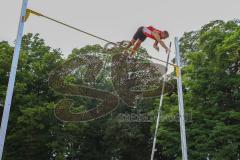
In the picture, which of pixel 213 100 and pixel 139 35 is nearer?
pixel 139 35

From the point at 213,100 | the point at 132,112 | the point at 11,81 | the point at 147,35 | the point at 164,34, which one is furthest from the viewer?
the point at 132,112

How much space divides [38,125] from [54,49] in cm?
681

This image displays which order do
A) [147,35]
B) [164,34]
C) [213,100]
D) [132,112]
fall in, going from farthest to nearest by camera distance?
[132,112] < [213,100] < [164,34] < [147,35]

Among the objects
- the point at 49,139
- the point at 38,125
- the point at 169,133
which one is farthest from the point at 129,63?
the point at 49,139

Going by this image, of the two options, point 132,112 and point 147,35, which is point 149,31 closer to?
point 147,35

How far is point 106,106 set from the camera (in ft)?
68.7

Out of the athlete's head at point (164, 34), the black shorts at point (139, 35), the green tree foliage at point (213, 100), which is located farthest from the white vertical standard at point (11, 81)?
the green tree foliage at point (213, 100)

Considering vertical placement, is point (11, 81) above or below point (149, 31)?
below

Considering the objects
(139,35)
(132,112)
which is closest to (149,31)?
(139,35)

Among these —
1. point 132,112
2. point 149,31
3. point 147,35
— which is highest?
point 149,31

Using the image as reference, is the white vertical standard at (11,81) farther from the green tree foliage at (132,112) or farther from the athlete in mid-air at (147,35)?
the green tree foliage at (132,112)

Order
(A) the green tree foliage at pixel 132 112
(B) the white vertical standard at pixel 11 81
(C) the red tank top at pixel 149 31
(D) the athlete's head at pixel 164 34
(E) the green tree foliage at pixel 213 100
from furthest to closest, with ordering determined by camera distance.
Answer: (A) the green tree foliage at pixel 132 112, (E) the green tree foliage at pixel 213 100, (D) the athlete's head at pixel 164 34, (C) the red tank top at pixel 149 31, (B) the white vertical standard at pixel 11 81

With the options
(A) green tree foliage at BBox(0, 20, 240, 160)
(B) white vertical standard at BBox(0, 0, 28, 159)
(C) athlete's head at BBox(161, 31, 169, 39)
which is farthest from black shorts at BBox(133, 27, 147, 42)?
(A) green tree foliage at BBox(0, 20, 240, 160)

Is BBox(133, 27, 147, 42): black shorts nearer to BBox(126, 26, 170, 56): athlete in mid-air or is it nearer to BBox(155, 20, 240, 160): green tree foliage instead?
BBox(126, 26, 170, 56): athlete in mid-air
